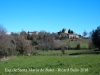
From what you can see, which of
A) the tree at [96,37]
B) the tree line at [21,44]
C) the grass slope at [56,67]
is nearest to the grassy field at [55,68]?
the grass slope at [56,67]

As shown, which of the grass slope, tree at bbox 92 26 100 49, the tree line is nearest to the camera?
the grass slope

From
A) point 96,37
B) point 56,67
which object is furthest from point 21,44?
point 56,67

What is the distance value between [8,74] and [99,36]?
51039 millimetres

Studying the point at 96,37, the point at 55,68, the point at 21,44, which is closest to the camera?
the point at 55,68

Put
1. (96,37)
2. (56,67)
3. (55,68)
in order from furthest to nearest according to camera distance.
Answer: (96,37) < (56,67) < (55,68)

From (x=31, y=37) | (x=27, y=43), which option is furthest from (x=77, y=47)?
(x=27, y=43)

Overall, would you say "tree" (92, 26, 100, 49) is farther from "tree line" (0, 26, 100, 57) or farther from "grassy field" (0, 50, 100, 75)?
"grassy field" (0, 50, 100, 75)

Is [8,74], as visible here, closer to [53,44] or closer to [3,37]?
[3,37]

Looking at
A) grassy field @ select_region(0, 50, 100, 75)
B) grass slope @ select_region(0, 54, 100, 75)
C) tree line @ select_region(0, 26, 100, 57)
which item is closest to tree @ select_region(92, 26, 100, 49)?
tree line @ select_region(0, 26, 100, 57)

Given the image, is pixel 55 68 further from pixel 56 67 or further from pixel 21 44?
pixel 21 44

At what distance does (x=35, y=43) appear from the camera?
81438 mm

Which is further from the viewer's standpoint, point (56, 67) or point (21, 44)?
point (21, 44)

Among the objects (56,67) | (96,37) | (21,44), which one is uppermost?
(96,37)

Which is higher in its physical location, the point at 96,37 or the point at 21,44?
the point at 96,37
